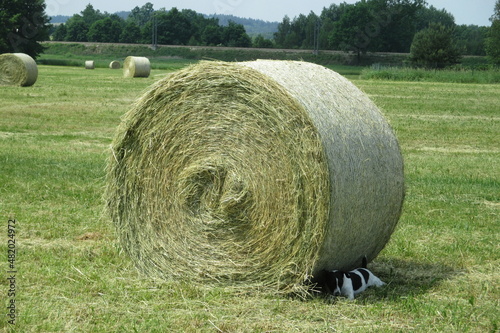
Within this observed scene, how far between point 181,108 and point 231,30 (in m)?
83.5

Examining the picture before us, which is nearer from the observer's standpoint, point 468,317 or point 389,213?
point 468,317

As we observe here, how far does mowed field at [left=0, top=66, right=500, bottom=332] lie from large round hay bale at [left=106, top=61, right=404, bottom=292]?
1.00 feet

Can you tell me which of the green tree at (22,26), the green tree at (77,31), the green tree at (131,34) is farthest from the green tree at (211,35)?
the green tree at (22,26)

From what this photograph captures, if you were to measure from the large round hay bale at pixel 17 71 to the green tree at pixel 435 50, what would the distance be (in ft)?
122

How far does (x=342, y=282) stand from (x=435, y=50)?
183 feet

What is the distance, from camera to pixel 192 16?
100875mm

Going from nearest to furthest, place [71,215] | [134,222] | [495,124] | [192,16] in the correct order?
[134,222] → [71,215] → [495,124] → [192,16]

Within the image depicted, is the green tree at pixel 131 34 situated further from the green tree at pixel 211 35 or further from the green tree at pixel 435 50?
the green tree at pixel 435 50

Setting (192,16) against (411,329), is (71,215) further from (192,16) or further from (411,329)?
(192,16)

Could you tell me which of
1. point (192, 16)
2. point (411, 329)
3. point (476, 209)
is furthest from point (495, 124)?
point (192, 16)

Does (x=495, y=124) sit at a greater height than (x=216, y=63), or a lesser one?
lesser

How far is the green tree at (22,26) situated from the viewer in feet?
193

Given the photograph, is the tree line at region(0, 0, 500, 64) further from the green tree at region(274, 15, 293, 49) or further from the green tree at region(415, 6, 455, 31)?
the green tree at region(415, 6, 455, 31)

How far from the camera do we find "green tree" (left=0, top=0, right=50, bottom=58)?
58.8 m
